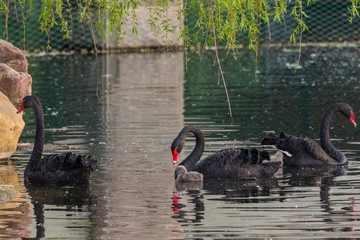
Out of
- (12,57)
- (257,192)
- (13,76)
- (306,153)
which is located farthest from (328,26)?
(257,192)

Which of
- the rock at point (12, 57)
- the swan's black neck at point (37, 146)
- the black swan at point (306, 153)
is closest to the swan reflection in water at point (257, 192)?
the black swan at point (306, 153)

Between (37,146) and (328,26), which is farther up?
(328,26)

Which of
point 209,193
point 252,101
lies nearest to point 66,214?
point 209,193

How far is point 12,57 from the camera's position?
12.0 meters

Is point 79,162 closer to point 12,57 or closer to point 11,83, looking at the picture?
point 11,83

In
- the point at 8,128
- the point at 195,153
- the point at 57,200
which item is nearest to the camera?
the point at 57,200

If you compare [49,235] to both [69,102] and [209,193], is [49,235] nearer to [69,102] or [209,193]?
[209,193]

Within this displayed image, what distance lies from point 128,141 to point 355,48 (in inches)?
887

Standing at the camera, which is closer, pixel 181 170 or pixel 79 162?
pixel 79 162

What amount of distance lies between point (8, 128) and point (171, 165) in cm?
183

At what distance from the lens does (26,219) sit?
712 cm

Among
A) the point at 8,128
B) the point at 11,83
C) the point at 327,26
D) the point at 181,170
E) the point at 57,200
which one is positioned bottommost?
the point at 57,200

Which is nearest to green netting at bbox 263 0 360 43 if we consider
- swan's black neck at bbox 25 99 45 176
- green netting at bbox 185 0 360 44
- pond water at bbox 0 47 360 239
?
green netting at bbox 185 0 360 44

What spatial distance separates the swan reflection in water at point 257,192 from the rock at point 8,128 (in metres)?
2.26
